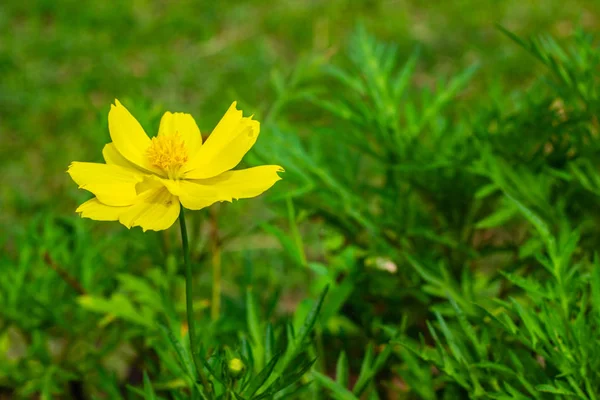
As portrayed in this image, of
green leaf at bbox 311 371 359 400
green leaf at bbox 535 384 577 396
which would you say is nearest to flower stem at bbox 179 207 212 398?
green leaf at bbox 311 371 359 400

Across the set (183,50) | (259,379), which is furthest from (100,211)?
(183,50)

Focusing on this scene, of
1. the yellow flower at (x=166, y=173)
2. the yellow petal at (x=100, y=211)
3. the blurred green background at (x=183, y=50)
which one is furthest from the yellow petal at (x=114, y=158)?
the blurred green background at (x=183, y=50)

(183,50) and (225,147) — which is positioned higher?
(225,147)

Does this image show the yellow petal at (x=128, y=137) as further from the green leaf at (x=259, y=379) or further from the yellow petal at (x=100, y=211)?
the green leaf at (x=259, y=379)

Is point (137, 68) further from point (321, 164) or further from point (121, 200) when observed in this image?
point (121, 200)

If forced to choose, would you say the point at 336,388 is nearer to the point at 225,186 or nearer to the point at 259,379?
the point at 259,379

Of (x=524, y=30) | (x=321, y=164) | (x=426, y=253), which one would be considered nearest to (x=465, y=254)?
(x=426, y=253)
